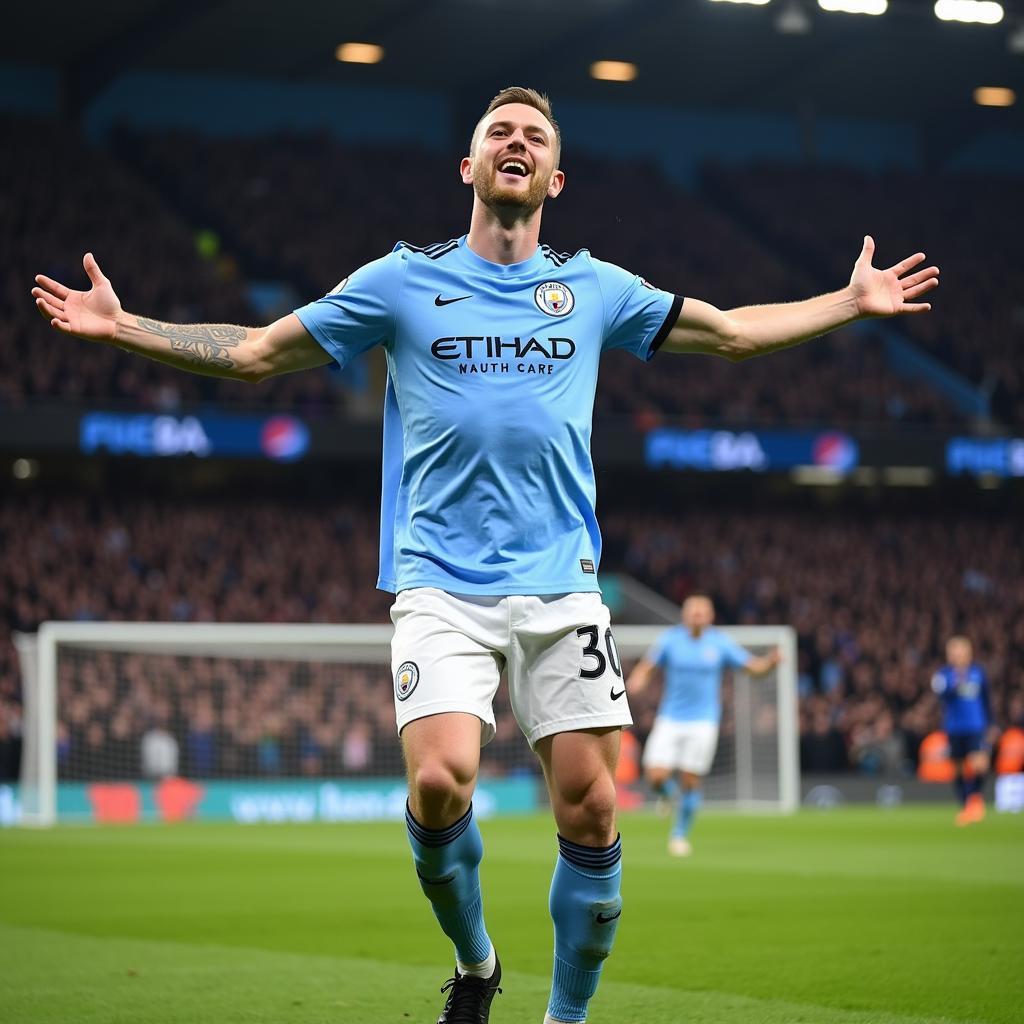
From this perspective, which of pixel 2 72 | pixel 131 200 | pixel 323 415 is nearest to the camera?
pixel 323 415

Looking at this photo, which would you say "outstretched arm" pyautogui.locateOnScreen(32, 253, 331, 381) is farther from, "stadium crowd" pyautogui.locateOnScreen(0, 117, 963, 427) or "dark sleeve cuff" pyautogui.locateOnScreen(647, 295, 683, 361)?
"stadium crowd" pyautogui.locateOnScreen(0, 117, 963, 427)

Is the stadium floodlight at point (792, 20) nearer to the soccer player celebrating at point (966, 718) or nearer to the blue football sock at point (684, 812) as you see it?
the soccer player celebrating at point (966, 718)

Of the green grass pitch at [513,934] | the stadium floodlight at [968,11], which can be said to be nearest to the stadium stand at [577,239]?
the stadium floodlight at [968,11]

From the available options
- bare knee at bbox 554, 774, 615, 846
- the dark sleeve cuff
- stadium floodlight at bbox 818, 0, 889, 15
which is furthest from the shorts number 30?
stadium floodlight at bbox 818, 0, 889, 15

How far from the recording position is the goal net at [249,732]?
71.3 feet

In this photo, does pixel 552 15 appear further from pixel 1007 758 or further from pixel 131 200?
pixel 1007 758

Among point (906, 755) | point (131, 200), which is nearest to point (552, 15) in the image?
point (131, 200)

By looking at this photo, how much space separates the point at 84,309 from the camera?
15.6 ft

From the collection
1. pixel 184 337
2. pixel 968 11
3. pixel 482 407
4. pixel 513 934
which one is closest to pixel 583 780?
pixel 482 407

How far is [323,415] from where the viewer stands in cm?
Answer: 2908

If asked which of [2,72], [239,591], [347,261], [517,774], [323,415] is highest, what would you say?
[2,72]

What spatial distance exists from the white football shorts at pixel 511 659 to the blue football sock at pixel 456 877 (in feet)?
0.94

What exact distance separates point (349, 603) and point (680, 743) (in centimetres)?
1363

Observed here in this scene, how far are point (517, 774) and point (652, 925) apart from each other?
15737mm
